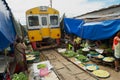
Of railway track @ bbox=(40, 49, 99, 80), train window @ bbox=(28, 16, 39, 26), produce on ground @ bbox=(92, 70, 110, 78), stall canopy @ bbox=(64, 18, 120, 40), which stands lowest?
railway track @ bbox=(40, 49, 99, 80)

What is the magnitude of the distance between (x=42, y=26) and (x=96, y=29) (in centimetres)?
471

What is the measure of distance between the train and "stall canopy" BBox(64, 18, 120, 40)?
1.40 m

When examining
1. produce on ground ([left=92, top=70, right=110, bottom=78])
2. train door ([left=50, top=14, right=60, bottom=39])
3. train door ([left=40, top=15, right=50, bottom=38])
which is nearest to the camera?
produce on ground ([left=92, top=70, right=110, bottom=78])

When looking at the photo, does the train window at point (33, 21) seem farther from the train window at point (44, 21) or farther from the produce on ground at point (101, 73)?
the produce on ground at point (101, 73)

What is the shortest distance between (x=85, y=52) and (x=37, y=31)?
4.32 m

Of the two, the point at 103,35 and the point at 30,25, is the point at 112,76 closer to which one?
the point at 103,35

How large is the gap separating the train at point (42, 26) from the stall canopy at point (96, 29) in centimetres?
140

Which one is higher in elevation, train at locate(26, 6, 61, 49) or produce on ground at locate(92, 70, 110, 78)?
train at locate(26, 6, 61, 49)

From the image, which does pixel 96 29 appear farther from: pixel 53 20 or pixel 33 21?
pixel 33 21

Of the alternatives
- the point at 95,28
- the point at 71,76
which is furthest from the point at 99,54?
the point at 71,76

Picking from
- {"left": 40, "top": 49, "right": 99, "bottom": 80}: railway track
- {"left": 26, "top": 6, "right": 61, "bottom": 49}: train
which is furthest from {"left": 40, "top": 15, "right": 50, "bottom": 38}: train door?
{"left": 40, "top": 49, "right": 99, "bottom": 80}: railway track

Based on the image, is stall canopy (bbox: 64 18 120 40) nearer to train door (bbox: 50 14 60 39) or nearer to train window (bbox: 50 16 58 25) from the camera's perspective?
train door (bbox: 50 14 60 39)

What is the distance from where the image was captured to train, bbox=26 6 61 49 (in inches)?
410

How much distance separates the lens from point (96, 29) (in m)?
7.88
